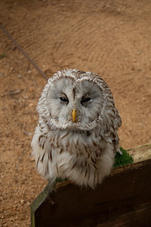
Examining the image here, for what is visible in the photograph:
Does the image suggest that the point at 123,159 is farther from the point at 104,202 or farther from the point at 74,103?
the point at 74,103

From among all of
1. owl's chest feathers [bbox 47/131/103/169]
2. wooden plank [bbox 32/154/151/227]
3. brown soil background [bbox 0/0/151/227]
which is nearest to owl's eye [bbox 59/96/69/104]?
owl's chest feathers [bbox 47/131/103/169]

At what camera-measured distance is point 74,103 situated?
1562 mm

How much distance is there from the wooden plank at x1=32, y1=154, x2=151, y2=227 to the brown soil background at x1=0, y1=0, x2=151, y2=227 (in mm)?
1159

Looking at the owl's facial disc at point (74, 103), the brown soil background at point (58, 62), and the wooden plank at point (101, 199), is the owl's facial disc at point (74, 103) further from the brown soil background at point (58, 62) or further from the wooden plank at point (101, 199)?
the brown soil background at point (58, 62)

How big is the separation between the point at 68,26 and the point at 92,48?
76 cm

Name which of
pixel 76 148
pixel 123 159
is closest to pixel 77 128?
pixel 76 148

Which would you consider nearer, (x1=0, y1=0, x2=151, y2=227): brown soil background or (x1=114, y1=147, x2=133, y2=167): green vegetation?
(x1=114, y1=147, x2=133, y2=167): green vegetation

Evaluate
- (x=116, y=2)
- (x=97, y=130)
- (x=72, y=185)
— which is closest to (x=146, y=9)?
(x=116, y=2)

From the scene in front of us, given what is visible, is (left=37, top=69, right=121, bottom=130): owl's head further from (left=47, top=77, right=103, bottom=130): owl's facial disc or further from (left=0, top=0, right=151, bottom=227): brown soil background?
(left=0, top=0, right=151, bottom=227): brown soil background

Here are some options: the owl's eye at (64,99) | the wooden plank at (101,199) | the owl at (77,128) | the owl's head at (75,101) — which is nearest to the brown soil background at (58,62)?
the owl at (77,128)

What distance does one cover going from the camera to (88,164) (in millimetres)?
1792

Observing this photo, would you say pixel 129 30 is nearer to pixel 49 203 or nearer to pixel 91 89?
pixel 91 89

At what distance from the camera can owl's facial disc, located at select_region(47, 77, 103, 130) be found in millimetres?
1540

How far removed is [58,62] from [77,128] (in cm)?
279
